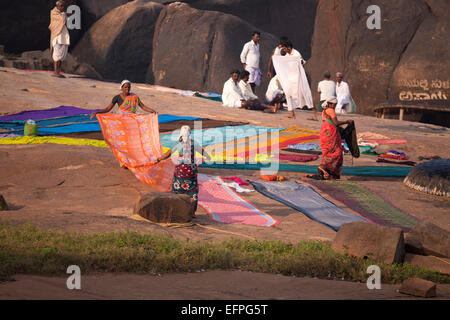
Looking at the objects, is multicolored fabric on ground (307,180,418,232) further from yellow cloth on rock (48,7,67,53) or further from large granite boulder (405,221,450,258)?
yellow cloth on rock (48,7,67,53)

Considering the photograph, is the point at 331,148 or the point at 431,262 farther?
the point at 331,148

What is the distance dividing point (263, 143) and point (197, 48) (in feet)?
40.2

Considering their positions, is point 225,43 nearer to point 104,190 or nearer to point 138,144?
point 138,144

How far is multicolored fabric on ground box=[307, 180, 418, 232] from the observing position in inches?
311

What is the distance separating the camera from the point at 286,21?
3028 cm

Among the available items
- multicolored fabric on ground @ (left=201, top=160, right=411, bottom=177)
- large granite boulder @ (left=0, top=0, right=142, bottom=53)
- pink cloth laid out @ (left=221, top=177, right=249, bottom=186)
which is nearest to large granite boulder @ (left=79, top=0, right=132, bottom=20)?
large granite boulder @ (left=0, top=0, right=142, bottom=53)

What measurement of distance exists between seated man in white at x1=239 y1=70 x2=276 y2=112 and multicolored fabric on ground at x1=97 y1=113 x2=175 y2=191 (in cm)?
815

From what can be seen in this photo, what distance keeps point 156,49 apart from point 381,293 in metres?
21.0

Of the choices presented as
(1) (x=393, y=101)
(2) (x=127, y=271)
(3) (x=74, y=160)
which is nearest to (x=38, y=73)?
(3) (x=74, y=160)

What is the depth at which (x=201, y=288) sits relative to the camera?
15.1 ft

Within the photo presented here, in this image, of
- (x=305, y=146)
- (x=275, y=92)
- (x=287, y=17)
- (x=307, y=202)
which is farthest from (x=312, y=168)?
(x=287, y=17)

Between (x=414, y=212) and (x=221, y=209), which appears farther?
(x=414, y=212)

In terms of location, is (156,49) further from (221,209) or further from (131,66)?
(221,209)

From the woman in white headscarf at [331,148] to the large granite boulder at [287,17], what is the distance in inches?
789
